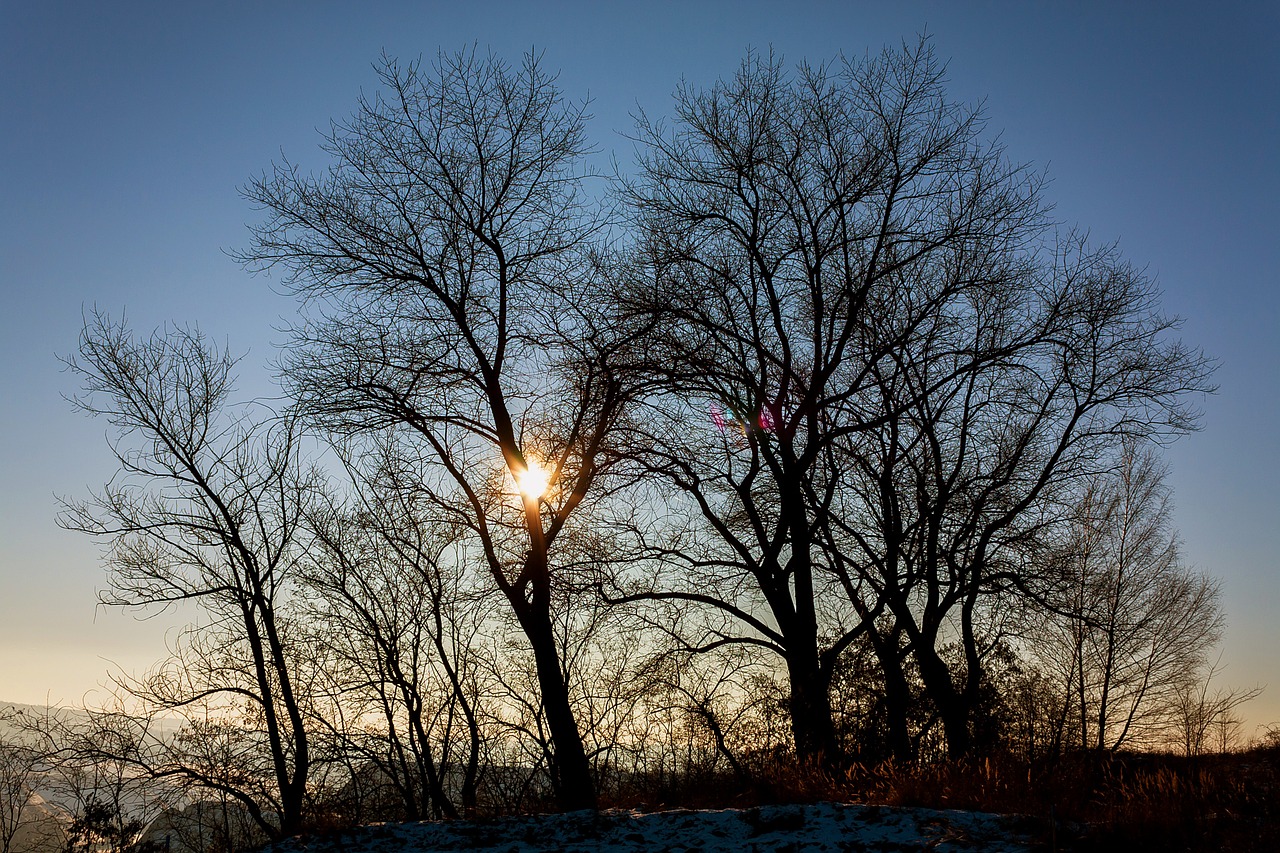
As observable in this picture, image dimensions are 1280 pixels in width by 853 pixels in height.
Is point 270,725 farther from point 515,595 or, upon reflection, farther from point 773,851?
point 773,851

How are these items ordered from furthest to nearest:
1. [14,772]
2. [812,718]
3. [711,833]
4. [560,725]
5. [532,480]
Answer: [14,772], [812,718], [532,480], [560,725], [711,833]

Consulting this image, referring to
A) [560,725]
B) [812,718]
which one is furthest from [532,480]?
[812,718]

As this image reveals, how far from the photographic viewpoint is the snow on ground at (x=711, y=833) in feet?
21.7

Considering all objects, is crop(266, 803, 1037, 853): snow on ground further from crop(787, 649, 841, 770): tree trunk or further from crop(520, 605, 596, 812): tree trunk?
crop(787, 649, 841, 770): tree trunk

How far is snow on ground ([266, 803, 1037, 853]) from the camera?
662 centimetres

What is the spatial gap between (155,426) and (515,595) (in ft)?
24.8

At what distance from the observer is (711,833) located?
24.1 ft

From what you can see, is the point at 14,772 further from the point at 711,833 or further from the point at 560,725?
the point at 711,833

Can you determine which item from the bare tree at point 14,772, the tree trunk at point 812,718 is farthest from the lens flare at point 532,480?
the bare tree at point 14,772

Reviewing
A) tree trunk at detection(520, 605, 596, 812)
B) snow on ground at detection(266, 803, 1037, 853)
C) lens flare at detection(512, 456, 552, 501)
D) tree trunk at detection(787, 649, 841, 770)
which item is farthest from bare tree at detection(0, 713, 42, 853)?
tree trunk at detection(787, 649, 841, 770)

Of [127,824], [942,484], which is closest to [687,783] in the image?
[942,484]

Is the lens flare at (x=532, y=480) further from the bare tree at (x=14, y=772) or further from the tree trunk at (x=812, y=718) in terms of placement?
the bare tree at (x=14, y=772)

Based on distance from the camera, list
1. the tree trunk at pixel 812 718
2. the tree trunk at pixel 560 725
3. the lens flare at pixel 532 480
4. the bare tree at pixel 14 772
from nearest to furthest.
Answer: the tree trunk at pixel 560 725 → the lens flare at pixel 532 480 → the tree trunk at pixel 812 718 → the bare tree at pixel 14 772

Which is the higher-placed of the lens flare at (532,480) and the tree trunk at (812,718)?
the lens flare at (532,480)
